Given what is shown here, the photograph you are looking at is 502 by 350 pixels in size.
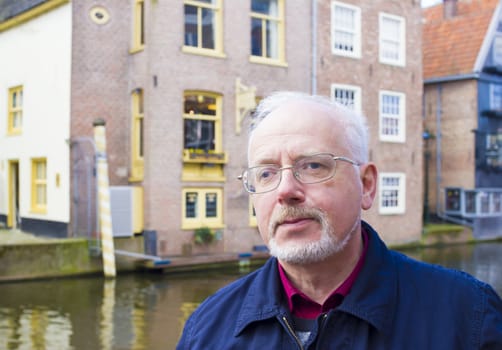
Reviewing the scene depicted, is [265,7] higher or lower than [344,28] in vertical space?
higher

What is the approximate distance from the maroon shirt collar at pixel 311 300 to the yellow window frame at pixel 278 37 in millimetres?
15244

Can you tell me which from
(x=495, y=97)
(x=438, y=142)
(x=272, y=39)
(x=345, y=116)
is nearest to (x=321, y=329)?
(x=345, y=116)

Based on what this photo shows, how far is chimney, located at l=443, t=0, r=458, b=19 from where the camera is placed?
27.3 meters

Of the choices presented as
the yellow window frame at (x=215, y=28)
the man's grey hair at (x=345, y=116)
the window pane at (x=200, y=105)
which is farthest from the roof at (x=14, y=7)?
the man's grey hair at (x=345, y=116)

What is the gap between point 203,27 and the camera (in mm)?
16203

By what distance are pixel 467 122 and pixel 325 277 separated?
23109 mm

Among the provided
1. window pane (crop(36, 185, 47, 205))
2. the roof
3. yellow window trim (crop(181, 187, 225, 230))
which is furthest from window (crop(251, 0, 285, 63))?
window pane (crop(36, 185, 47, 205))

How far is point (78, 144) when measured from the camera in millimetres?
15430

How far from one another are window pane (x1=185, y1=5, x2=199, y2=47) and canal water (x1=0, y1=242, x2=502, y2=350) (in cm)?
552

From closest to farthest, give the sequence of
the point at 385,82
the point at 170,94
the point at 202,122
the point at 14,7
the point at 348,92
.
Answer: the point at 170,94
the point at 202,122
the point at 14,7
the point at 348,92
the point at 385,82

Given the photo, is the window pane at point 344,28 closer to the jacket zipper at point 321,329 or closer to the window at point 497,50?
the window at point 497,50

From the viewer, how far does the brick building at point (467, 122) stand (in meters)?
23.6

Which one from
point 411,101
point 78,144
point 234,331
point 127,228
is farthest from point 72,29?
point 234,331

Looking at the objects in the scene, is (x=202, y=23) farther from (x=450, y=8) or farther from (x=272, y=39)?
(x=450, y=8)
